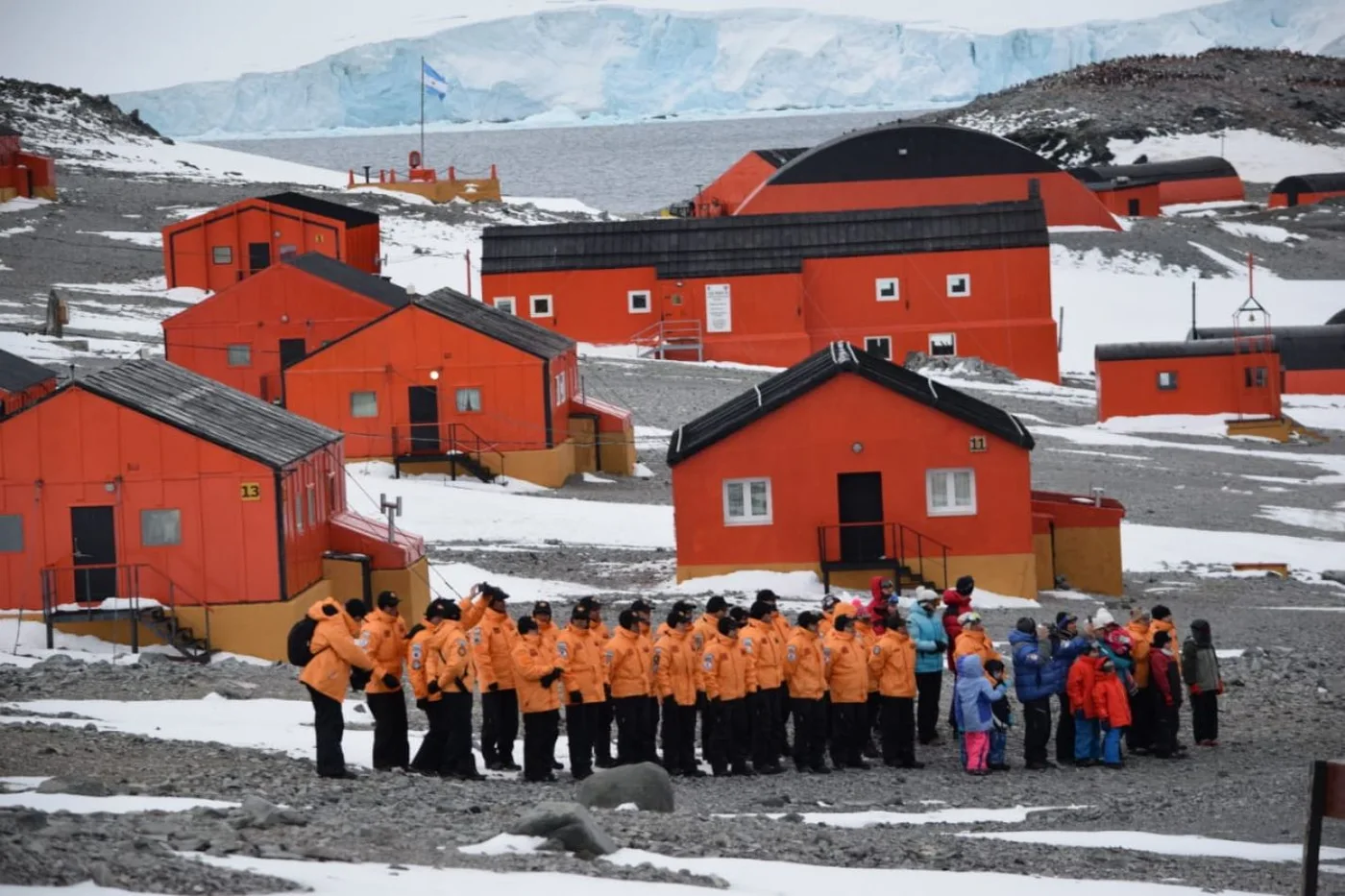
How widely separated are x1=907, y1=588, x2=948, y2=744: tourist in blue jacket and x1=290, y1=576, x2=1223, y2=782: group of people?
0.06 feet

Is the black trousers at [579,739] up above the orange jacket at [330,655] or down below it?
below

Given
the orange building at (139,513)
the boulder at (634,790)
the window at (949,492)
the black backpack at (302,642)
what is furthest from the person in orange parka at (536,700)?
the window at (949,492)

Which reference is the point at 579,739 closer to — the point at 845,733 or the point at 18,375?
the point at 845,733

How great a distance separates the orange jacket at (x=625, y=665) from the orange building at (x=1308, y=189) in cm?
8505

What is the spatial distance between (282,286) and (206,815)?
112 feet

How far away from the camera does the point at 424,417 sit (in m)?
40.8

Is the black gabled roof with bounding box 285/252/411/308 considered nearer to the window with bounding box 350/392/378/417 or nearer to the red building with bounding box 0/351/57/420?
the window with bounding box 350/392/378/417

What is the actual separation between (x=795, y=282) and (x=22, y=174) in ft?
102

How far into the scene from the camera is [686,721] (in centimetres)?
1966

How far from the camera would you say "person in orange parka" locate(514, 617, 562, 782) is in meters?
18.3

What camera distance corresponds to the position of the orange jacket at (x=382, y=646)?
1805 centimetres

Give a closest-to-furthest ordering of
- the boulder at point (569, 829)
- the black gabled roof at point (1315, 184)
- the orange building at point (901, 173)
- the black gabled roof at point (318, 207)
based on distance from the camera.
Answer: the boulder at point (569, 829) → the black gabled roof at point (318, 207) → the orange building at point (901, 173) → the black gabled roof at point (1315, 184)

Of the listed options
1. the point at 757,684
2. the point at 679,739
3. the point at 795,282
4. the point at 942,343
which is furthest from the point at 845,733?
the point at 942,343

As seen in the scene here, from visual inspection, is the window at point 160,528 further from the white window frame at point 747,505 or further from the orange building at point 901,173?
the orange building at point 901,173
